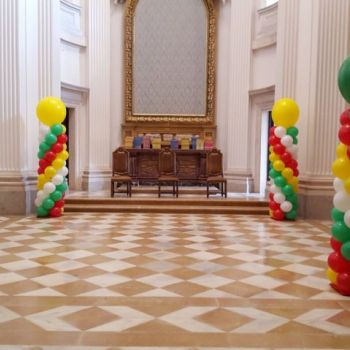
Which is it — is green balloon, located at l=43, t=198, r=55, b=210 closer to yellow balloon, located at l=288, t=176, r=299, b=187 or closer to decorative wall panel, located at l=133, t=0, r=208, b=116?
yellow balloon, located at l=288, t=176, r=299, b=187

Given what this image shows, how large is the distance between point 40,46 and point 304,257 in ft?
21.3

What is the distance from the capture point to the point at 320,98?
7957mm

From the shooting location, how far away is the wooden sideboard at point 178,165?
11672 mm

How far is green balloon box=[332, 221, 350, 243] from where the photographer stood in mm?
3762

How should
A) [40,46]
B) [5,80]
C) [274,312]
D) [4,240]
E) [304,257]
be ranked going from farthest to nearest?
[40,46] < [5,80] < [4,240] < [304,257] < [274,312]

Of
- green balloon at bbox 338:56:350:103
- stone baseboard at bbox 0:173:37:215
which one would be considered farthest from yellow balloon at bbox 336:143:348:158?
stone baseboard at bbox 0:173:37:215

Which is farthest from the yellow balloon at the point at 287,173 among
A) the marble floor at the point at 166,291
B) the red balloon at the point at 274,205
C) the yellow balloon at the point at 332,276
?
the yellow balloon at the point at 332,276

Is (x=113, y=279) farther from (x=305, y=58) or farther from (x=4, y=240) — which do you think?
(x=305, y=58)

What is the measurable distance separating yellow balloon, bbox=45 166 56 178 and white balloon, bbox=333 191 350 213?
525 cm

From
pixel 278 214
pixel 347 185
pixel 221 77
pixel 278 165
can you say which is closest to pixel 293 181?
pixel 278 165

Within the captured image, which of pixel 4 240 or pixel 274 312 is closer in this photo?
pixel 274 312

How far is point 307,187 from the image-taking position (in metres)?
8.10

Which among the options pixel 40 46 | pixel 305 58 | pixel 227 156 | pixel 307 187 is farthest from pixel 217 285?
pixel 227 156

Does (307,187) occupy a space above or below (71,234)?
above
